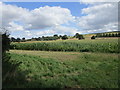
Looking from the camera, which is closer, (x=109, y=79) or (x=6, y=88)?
(x=6, y=88)

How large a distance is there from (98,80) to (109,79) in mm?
524

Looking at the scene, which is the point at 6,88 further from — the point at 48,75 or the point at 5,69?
the point at 48,75

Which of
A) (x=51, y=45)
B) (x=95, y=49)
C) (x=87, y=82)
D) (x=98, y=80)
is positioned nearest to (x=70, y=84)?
(x=87, y=82)

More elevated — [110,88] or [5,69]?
[5,69]

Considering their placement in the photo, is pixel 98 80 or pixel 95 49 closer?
pixel 98 80

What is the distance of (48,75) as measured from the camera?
5.94 m

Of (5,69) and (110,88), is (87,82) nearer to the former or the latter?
(110,88)

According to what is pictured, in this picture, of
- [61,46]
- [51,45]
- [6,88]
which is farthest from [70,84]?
[51,45]

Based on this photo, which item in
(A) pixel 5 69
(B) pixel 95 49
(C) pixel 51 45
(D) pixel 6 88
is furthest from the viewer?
(C) pixel 51 45

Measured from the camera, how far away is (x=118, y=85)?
15.4 ft

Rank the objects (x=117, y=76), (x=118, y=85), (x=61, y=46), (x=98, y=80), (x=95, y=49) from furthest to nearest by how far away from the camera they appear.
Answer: (x=61, y=46) → (x=95, y=49) → (x=117, y=76) → (x=98, y=80) → (x=118, y=85)

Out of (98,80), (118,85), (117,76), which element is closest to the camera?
(118,85)

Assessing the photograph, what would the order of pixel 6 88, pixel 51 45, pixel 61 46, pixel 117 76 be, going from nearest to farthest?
pixel 6 88, pixel 117 76, pixel 61 46, pixel 51 45

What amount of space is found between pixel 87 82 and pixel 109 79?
1.05 metres
